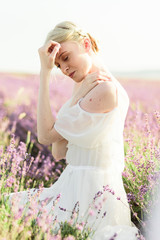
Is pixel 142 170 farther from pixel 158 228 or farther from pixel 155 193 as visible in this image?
pixel 158 228

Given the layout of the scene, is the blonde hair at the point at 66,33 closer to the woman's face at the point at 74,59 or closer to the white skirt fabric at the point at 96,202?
the woman's face at the point at 74,59

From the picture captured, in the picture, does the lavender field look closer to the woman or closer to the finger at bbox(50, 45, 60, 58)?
the woman

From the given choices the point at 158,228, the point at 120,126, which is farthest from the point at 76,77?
the point at 158,228

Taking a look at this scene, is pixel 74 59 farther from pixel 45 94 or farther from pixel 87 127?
pixel 87 127

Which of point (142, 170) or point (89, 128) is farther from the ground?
point (89, 128)

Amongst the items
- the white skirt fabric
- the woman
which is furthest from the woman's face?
the white skirt fabric

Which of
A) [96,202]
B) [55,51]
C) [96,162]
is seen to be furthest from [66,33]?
[96,202]

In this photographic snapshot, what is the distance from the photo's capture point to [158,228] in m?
2.10

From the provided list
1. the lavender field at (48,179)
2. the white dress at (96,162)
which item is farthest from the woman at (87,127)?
the lavender field at (48,179)

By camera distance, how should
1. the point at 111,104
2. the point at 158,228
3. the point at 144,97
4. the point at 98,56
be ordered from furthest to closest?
the point at 144,97 < the point at 98,56 < the point at 158,228 < the point at 111,104

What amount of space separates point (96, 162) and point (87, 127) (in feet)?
0.74

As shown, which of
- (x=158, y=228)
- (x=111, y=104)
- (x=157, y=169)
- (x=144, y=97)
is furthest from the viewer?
(x=144, y=97)

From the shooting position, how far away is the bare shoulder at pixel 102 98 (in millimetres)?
1944

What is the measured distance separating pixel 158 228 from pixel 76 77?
1041 mm
